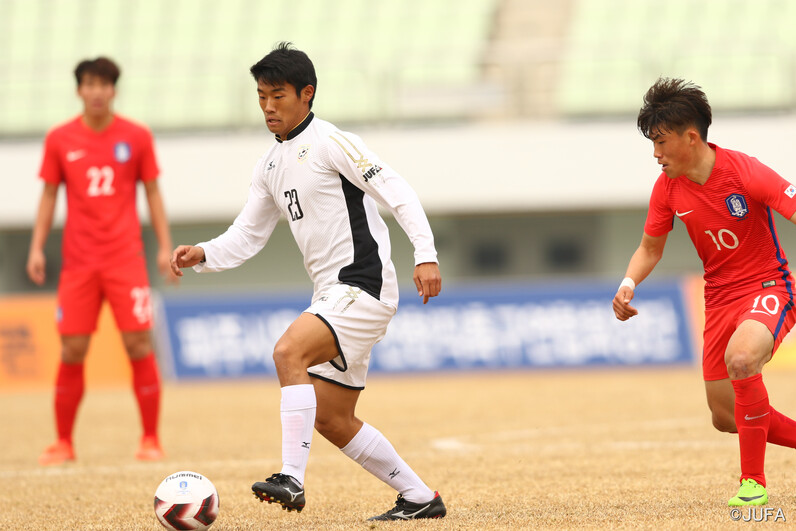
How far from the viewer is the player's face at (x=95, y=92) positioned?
7281mm

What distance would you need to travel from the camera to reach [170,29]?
73.6ft

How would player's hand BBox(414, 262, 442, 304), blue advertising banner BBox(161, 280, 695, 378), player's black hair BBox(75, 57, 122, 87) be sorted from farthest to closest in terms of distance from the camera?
1. blue advertising banner BBox(161, 280, 695, 378)
2. player's black hair BBox(75, 57, 122, 87)
3. player's hand BBox(414, 262, 442, 304)

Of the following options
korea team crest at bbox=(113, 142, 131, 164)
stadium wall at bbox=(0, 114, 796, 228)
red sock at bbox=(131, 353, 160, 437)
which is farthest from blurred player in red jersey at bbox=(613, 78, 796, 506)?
stadium wall at bbox=(0, 114, 796, 228)

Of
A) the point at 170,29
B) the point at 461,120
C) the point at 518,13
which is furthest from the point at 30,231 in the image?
the point at 518,13

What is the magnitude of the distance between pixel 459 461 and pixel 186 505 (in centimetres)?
287

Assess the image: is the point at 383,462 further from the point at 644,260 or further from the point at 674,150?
the point at 674,150

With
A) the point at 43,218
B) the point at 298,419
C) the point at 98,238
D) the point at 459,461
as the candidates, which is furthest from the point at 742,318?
the point at 43,218

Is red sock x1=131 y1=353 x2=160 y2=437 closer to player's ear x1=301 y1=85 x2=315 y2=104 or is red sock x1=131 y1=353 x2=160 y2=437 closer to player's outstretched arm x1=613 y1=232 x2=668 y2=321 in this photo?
player's ear x1=301 y1=85 x2=315 y2=104

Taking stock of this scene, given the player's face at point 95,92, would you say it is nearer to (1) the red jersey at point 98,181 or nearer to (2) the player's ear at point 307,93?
(1) the red jersey at point 98,181

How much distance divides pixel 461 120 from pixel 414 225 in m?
15.4

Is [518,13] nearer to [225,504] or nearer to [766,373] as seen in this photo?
[766,373]

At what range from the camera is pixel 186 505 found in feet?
14.9

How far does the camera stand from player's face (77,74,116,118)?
728 centimetres

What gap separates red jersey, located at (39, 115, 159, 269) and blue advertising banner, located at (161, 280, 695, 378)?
25.2 ft
